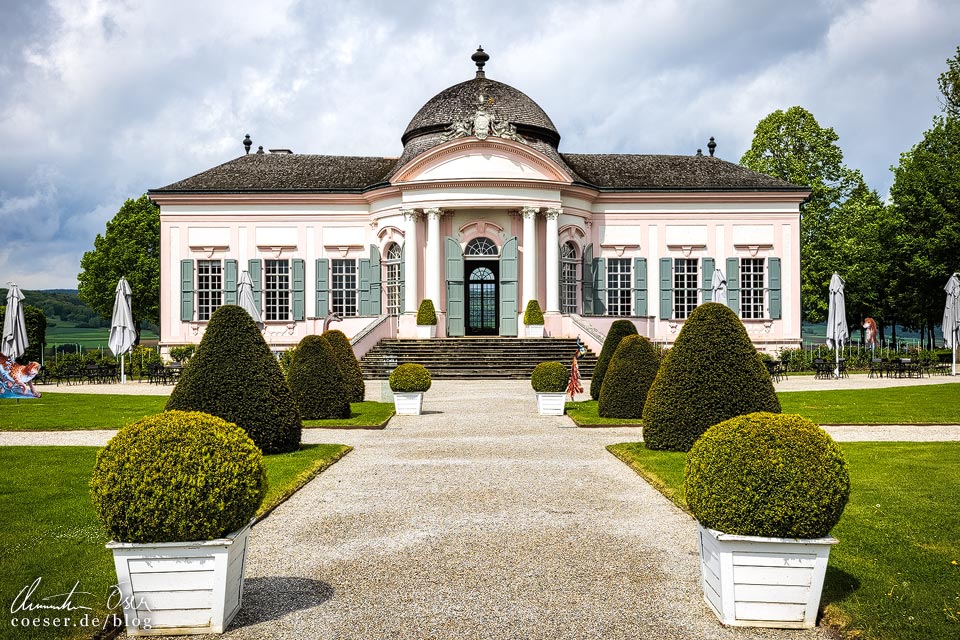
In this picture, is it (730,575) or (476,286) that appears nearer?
(730,575)

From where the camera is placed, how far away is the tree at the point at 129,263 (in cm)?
4888

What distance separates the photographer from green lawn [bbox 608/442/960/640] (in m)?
5.30

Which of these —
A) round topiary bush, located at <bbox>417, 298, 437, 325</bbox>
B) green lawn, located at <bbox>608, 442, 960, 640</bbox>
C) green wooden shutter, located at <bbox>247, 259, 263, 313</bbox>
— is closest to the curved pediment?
round topiary bush, located at <bbox>417, 298, 437, 325</bbox>

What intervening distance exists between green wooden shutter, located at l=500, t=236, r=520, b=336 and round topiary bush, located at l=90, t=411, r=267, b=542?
27.0 metres

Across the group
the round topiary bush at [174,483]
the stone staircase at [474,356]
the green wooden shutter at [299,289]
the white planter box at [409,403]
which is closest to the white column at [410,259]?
the stone staircase at [474,356]

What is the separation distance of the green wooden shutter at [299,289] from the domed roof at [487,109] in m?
7.06

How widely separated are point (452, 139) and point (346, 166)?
25.4ft

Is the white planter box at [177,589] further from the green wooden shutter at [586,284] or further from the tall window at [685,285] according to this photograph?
the tall window at [685,285]

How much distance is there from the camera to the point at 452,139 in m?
31.9

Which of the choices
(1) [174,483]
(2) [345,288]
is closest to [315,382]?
(1) [174,483]

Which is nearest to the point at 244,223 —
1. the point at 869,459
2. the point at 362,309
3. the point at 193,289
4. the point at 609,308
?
the point at 193,289

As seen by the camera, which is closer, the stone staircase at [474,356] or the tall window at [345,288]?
the stone staircase at [474,356]

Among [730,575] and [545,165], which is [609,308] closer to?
[545,165]

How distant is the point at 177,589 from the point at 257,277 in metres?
31.1
